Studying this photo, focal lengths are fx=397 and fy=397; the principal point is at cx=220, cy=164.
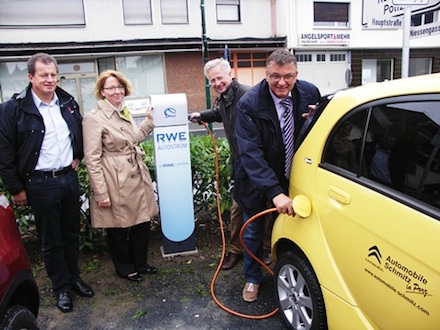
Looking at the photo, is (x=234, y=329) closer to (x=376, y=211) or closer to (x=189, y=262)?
(x=189, y=262)

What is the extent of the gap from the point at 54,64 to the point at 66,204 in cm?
105

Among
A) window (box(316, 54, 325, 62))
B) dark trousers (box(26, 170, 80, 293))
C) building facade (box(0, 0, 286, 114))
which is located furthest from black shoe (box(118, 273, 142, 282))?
window (box(316, 54, 325, 62))

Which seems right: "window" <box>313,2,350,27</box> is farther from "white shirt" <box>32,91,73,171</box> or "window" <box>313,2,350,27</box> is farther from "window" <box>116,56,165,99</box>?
"white shirt" <box>32,91,73,171</box>

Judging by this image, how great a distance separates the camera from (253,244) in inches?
120

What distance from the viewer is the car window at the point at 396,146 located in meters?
1.62

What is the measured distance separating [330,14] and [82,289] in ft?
66.7

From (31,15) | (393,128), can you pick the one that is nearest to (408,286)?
(393,128)

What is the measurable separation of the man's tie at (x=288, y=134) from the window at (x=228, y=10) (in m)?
17.6

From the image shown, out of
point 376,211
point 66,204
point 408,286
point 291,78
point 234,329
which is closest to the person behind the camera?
point 408,286

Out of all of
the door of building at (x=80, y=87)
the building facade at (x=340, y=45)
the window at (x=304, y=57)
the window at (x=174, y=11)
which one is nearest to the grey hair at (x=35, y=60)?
the door of building at (x=80, y=87)

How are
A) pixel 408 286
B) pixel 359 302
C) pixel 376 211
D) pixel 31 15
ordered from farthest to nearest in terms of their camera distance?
pixel 31 15
pixel 359 302
pixel 376 211
pixel 408 286

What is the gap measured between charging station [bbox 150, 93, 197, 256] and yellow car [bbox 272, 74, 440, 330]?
1456 millimetres

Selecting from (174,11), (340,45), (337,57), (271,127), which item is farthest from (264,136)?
(337,57)

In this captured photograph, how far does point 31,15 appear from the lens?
17.0 m
